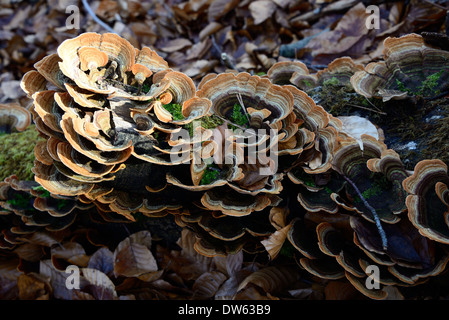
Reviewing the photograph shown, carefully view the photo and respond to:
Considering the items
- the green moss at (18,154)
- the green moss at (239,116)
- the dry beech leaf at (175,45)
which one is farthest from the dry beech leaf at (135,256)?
the dry beech leaf at (175,45)

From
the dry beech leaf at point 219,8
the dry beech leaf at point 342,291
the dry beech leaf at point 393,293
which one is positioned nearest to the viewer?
the dry beech leaf at point 393,293

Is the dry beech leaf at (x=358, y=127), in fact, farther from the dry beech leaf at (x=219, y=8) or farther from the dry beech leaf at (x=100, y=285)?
the dry beech leaf at (x=219, y=8)

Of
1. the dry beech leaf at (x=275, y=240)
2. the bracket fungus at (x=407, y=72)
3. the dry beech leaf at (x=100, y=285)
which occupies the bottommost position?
the dry beech leaf at (x=100, y=285)

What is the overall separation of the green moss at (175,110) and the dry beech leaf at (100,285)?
1900mm

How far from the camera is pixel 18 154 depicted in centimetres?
339

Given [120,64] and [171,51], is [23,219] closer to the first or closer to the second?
[120,64]

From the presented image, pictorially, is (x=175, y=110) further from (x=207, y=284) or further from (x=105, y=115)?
(x=207, y=284)

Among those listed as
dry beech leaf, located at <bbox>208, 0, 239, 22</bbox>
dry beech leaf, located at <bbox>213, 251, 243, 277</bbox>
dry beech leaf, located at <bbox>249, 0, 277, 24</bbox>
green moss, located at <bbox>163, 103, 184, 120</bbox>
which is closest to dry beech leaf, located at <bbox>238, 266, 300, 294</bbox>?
dry beech leaf, located at <bbox>213, 251, 243, 277</bbox>

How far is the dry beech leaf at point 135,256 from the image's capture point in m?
3.35

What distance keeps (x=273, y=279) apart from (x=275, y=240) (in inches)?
24.0

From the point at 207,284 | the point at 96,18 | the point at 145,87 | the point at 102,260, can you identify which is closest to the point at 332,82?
the point at 145,87

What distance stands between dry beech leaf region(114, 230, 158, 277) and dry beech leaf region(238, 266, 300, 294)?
1036mm

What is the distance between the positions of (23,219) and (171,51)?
13.3ft
